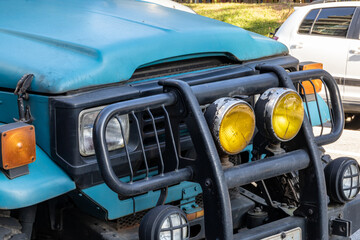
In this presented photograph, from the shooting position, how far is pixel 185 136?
2.83 meters

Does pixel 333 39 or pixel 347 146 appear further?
pixel 333 39

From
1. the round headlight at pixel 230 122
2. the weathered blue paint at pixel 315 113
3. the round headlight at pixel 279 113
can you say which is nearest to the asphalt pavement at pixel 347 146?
the weathered blue paint at pixel 315 113

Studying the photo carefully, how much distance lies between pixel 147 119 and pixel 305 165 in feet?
2.33

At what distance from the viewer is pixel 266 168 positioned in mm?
2486

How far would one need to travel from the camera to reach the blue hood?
259 cm

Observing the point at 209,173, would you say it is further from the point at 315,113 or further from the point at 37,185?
the point at 315,113

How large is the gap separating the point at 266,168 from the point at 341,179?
51 centimetres

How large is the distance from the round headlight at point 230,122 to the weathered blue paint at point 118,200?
58 cm

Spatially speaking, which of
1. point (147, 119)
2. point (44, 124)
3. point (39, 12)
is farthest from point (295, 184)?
point (39, 12)

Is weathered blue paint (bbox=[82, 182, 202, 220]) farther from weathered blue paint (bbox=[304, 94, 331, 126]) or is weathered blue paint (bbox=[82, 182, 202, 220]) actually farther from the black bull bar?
weathered blue paint (bbox=[304, 94, 331, 126])

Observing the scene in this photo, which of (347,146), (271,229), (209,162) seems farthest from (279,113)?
(347,146)

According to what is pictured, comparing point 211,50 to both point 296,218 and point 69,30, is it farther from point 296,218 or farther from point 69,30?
point 296,218

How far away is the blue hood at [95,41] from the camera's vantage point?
8.49 ft

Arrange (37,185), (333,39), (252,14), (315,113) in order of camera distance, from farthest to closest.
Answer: (252,14)
(333,39)
(315,113)
(37,185)
